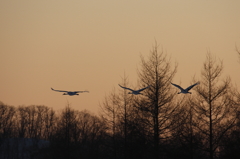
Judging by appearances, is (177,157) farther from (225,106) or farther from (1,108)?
(1,108)

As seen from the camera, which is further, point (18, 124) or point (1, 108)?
point (18, 124)

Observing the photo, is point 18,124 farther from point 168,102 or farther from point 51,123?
point 168,102

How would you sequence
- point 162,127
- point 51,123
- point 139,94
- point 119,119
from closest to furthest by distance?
point 162,127
point 139,94
point 119,119
point 51,123

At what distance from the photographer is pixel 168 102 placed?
26.0 m

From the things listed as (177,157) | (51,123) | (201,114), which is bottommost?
(177,157)

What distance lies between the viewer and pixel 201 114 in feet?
86.8

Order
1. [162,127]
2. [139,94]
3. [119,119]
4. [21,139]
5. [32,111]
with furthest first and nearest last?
1. [32,111]
2. [21,139]
3. [119,119]
4. [139,94]
5. [162,127]

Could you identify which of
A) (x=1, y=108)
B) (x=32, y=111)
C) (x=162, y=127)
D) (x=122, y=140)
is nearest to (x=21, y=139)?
(x=1, y=108)

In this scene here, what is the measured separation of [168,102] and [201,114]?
207cm

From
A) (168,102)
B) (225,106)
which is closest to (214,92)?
(225,106)

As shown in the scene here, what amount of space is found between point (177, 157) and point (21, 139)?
7426cm

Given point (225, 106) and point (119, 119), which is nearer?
point (225, 106)

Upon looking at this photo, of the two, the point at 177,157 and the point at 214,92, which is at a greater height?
the point at 214,92

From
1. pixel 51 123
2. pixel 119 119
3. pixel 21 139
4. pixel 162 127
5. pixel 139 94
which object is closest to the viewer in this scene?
pixel 162 127
